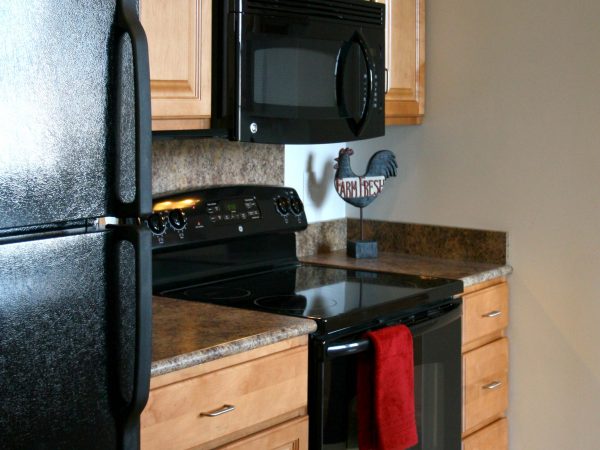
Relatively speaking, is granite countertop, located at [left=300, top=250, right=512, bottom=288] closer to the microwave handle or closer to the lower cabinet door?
the microwave handle

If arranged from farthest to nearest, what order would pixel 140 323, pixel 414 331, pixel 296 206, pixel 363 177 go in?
1. pixel 363 177
2. pixel 296 206
3. pixel 414 331
4. pixel 140 323

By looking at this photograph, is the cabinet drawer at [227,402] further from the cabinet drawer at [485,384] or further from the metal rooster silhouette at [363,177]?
the metal rooster silhouette at [363,177]

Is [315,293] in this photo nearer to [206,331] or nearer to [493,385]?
[206,331]

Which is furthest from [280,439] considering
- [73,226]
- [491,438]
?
[491,438]

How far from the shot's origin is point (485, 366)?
2752mm

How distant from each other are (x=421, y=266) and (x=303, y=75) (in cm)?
75

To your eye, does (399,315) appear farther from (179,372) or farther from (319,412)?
(179,372)

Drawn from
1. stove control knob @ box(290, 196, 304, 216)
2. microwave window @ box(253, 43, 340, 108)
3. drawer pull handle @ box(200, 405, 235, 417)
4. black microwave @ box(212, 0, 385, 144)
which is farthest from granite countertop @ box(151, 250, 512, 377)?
stove control knob @ box(290, 196, 304, 216)

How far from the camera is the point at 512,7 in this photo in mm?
2793

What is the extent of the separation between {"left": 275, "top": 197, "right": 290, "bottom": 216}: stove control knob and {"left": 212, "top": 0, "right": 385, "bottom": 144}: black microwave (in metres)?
0.30

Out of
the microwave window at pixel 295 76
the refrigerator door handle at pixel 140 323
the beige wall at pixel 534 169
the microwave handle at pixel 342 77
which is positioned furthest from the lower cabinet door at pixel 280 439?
the beige wall at pixel 534 169

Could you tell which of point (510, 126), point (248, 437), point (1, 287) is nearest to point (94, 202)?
point (1, 287)

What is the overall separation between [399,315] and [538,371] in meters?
0.71

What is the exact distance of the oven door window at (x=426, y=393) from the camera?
211 centimetres
